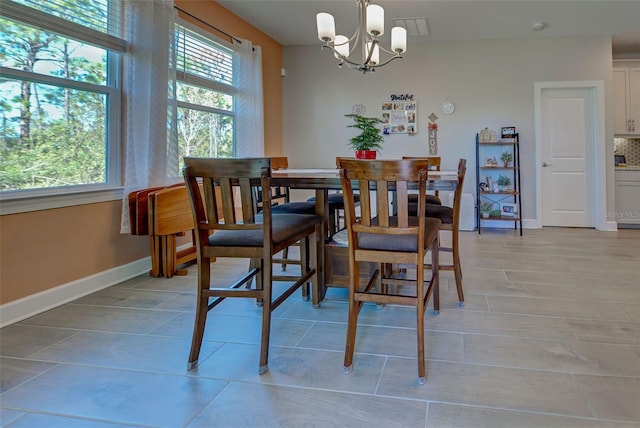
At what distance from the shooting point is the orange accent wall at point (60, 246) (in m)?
Result: 2.46

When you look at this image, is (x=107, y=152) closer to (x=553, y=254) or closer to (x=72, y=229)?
(x=72, y=229)

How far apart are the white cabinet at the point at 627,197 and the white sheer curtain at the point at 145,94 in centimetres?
577

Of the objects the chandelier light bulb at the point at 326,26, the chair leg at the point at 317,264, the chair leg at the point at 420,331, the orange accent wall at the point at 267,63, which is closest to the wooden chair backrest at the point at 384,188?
the chair leg at the point at 420,331

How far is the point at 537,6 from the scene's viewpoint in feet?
14.5

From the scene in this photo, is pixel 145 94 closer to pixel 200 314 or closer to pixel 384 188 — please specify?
pixel 200 314

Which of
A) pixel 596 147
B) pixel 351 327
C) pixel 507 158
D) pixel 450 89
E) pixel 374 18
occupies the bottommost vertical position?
pixel 351 327

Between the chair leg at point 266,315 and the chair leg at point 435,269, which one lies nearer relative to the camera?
the chair leg at point 266,315

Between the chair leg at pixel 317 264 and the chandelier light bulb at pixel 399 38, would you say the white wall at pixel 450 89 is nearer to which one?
the chandelier light bulb at pixel 399 38

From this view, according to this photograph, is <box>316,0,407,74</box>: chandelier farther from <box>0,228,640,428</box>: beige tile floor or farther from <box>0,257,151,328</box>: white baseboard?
<box>0,257,151,328</box>: white baseboard

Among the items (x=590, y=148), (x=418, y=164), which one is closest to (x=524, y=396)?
(x=418, y=164)

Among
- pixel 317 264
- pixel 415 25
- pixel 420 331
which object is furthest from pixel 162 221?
pixel 415 25

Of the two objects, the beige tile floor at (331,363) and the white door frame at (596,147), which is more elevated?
the white door frame at (596,147)

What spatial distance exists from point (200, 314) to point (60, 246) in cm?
147

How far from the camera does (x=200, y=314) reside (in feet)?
6.25
